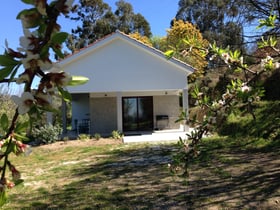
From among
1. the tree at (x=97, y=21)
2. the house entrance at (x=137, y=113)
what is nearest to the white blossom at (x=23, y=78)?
the house entrance at (x=137, y=113)

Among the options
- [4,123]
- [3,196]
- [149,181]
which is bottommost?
[149,181]

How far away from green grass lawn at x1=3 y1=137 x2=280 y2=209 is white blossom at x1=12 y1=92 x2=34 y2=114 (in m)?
2.52

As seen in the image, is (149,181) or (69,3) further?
(149,181)

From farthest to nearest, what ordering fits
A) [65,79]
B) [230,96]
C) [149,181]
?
[149,181] → [230,96] → [65,79]

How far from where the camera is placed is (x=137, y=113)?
2031 centimetres

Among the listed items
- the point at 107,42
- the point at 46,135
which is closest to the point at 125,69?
the point at 107,42

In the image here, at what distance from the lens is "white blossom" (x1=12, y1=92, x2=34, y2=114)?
725 mm

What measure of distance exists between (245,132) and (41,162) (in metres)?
8.52

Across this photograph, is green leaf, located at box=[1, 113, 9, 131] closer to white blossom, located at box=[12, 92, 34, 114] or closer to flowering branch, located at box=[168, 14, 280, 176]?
white blossom, located at box=[12, 92, 34, 114]

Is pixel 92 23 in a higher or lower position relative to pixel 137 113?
higher

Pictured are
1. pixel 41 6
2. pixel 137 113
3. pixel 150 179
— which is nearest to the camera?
pixel 41 6

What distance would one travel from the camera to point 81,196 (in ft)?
22.7

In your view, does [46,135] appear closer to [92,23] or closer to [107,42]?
[107,42]

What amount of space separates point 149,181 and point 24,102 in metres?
7.37
